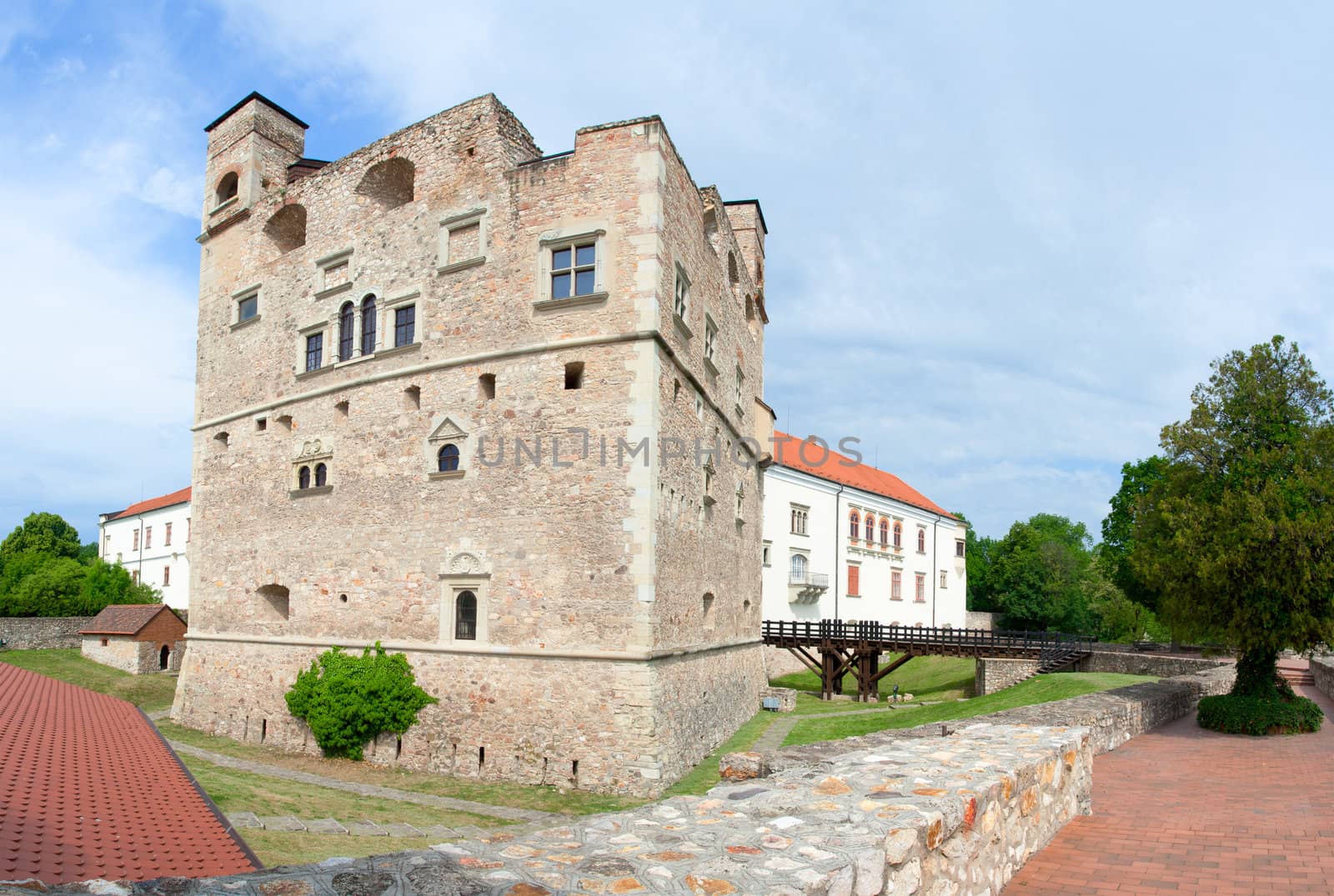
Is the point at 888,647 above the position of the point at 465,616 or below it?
below

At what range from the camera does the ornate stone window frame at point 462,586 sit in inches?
658

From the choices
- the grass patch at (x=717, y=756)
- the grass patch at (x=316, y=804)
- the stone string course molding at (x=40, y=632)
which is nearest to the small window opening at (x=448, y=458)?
the grass patch at (x=316, y=804)

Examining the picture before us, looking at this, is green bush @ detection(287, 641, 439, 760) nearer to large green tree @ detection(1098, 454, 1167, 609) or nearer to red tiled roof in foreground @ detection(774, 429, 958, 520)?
red tiled roof in foreground @ detection(774, 429, 958, 520)

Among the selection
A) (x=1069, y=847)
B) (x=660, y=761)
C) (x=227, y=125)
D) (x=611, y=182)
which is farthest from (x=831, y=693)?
(x=227, y=125)

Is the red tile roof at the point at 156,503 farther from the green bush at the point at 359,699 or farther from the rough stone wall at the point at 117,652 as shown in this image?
the green bush at the point at 359,699

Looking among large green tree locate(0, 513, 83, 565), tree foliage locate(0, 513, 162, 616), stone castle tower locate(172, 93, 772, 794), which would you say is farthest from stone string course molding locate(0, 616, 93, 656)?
stone castle tower locate(172, 93, 772, 794)

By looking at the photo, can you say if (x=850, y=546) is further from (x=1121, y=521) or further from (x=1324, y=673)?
(x=1324, y=673)

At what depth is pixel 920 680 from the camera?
3462 centimetres

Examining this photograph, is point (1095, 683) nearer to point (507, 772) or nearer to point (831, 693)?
point (831, 693)

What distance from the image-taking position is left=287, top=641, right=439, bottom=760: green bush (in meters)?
17.1

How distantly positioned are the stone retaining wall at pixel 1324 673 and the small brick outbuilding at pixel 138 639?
→ 1556 inches

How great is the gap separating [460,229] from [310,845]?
12.3 metres

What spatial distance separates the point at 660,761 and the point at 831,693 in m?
18.1

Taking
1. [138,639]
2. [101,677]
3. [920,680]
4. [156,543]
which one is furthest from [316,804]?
[156,543]
